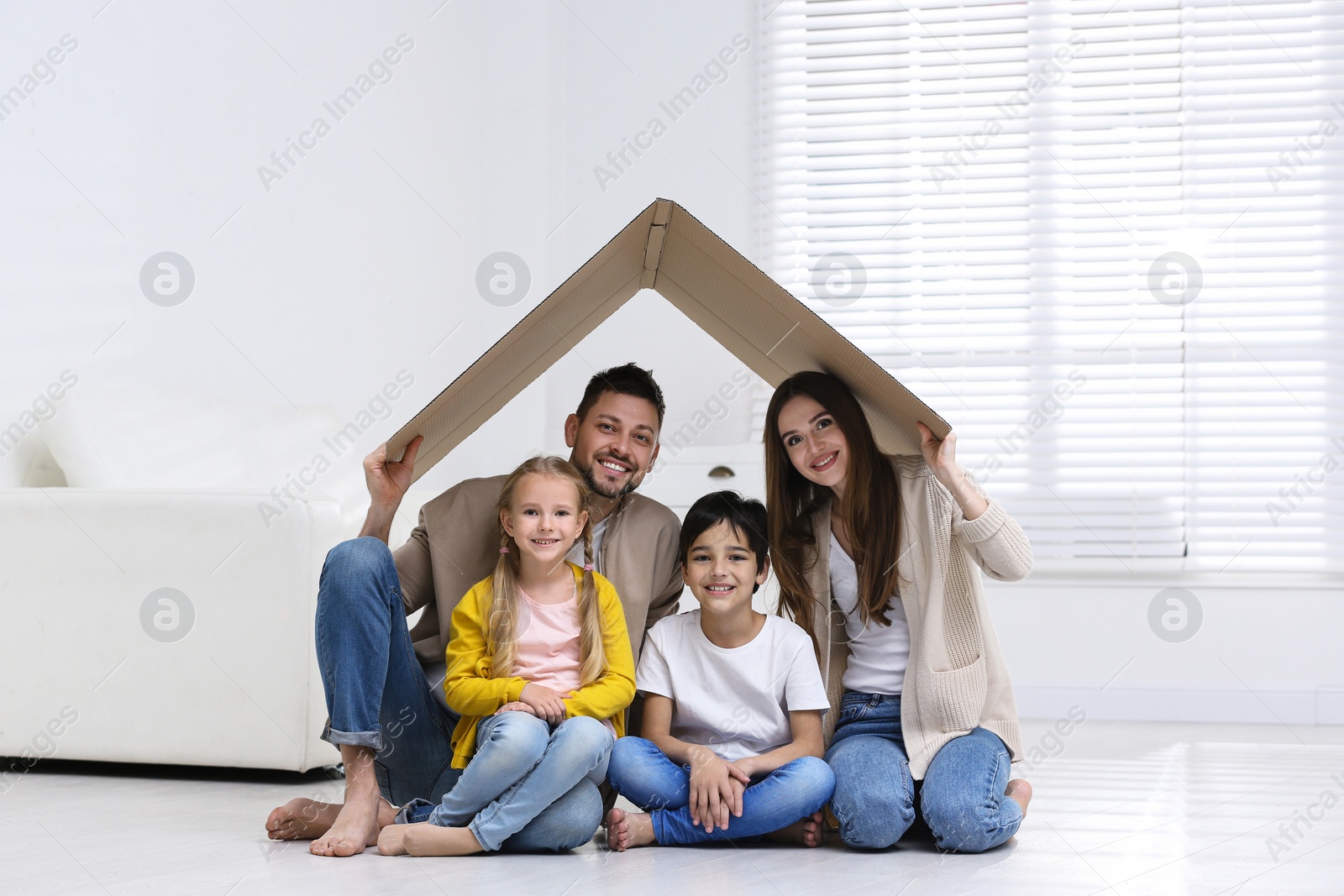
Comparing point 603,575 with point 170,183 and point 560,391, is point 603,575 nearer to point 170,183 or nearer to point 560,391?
point 170,183

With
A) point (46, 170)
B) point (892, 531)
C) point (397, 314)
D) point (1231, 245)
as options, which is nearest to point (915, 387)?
point (1231, 245)

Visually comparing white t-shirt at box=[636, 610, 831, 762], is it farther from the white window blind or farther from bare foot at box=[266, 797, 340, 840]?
the white window blind

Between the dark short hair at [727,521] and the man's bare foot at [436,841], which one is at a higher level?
the dark short hair at [727,521]

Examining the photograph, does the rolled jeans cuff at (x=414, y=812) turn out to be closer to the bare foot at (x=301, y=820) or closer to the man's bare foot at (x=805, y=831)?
the bare foot at (x=301, y=820)

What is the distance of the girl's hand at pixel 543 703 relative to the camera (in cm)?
143

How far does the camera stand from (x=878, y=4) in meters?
3.35

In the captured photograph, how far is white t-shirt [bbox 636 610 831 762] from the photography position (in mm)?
1561

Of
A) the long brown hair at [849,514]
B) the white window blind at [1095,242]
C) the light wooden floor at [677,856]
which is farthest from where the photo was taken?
the white window blind at [1095,242]

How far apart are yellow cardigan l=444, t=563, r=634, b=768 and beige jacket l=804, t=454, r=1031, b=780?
301mm

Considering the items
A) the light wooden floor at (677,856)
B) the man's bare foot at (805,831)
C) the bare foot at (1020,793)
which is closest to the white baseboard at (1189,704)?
the light wooden floor at (677,856)

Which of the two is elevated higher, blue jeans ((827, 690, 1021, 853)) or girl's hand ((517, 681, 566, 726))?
girl's hand ((517, 681, 566, 726))

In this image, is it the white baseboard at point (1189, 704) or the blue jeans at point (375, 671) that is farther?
the white baseboard at point (1189, 704)

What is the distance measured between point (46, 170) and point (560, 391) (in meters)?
1.62

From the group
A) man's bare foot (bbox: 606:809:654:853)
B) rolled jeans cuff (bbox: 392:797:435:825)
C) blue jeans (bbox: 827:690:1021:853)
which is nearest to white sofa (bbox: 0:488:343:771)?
rolled jeans cuff (bbox: 392:797:435:825)
